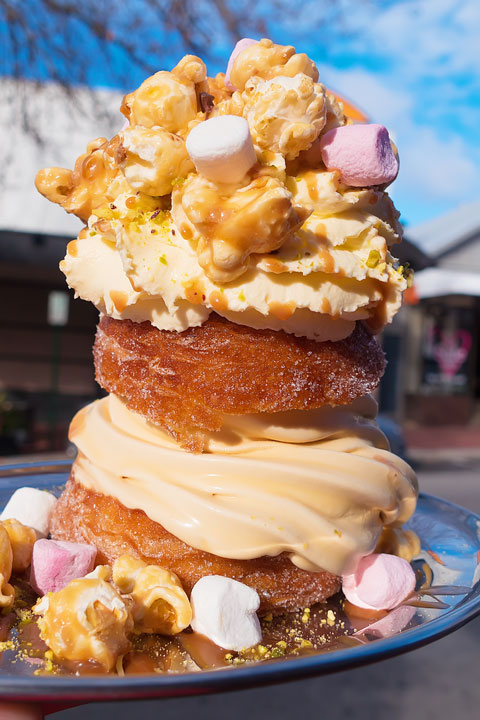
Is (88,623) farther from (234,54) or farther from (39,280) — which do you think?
(39,280)

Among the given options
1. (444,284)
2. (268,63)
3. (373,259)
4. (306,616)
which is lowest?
(306,616)

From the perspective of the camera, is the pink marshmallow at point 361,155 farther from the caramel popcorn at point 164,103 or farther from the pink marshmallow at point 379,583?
the pink marshmallow at point 379,583

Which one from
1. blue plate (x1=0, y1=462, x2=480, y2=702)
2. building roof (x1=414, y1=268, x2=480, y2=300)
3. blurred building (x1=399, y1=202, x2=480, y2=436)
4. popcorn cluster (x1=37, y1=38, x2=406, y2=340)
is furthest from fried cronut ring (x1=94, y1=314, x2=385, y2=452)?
blurred building (x1=399, y1=202, x2=480, y2=436)

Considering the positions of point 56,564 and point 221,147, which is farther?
point 56,564

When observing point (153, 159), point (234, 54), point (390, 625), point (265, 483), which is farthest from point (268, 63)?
point (390, 625)

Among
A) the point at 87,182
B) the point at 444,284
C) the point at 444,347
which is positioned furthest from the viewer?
the point at 444,347

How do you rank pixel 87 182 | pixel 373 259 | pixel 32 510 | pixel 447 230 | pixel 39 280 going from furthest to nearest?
pixel 447 230
pixel 39 280
pixel 32 510
pixel 87 182
pixel 373 259

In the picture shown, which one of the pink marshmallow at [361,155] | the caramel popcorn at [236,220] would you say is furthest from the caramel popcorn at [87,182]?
the pink marshmallow at [361,155]

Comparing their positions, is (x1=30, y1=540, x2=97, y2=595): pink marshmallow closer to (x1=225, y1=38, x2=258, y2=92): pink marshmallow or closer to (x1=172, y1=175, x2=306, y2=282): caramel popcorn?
(x1=172, y1=175, x2=306, y2=282): caramel popcorn
